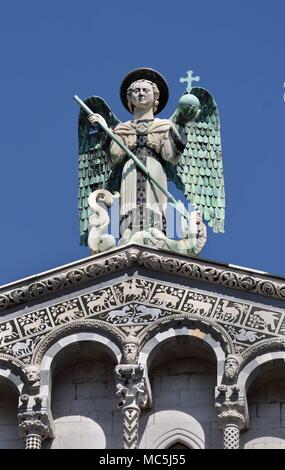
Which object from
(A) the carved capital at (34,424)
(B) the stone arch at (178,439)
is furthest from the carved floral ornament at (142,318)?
(B) the stone arch at (178,439)

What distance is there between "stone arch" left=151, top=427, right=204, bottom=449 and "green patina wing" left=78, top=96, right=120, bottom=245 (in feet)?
13.0

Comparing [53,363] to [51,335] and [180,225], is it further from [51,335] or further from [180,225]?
[180,225]

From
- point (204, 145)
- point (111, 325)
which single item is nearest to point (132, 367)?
point (111, 325)

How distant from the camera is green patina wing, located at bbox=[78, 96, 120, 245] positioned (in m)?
39.9

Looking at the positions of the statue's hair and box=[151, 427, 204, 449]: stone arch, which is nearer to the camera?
box=[151, 427, 204, 449]: stone arch

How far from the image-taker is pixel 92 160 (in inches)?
1592

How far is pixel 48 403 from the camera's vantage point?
120 feet

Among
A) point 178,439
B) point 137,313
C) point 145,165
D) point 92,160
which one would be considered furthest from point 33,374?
point 92,160

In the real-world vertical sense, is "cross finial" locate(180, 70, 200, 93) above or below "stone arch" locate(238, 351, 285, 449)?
above

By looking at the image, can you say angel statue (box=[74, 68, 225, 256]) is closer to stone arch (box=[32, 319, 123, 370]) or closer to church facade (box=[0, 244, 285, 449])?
church facade (box=[0, 244, 285, 449])

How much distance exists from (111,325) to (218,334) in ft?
4.14

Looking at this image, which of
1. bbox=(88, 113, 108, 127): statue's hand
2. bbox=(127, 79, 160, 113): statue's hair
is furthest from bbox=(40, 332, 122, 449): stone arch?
bbox=(127, 79, 160, 113): statue's hair

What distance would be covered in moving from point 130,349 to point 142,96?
14.2 ft

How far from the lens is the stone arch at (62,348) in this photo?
36812 mm
